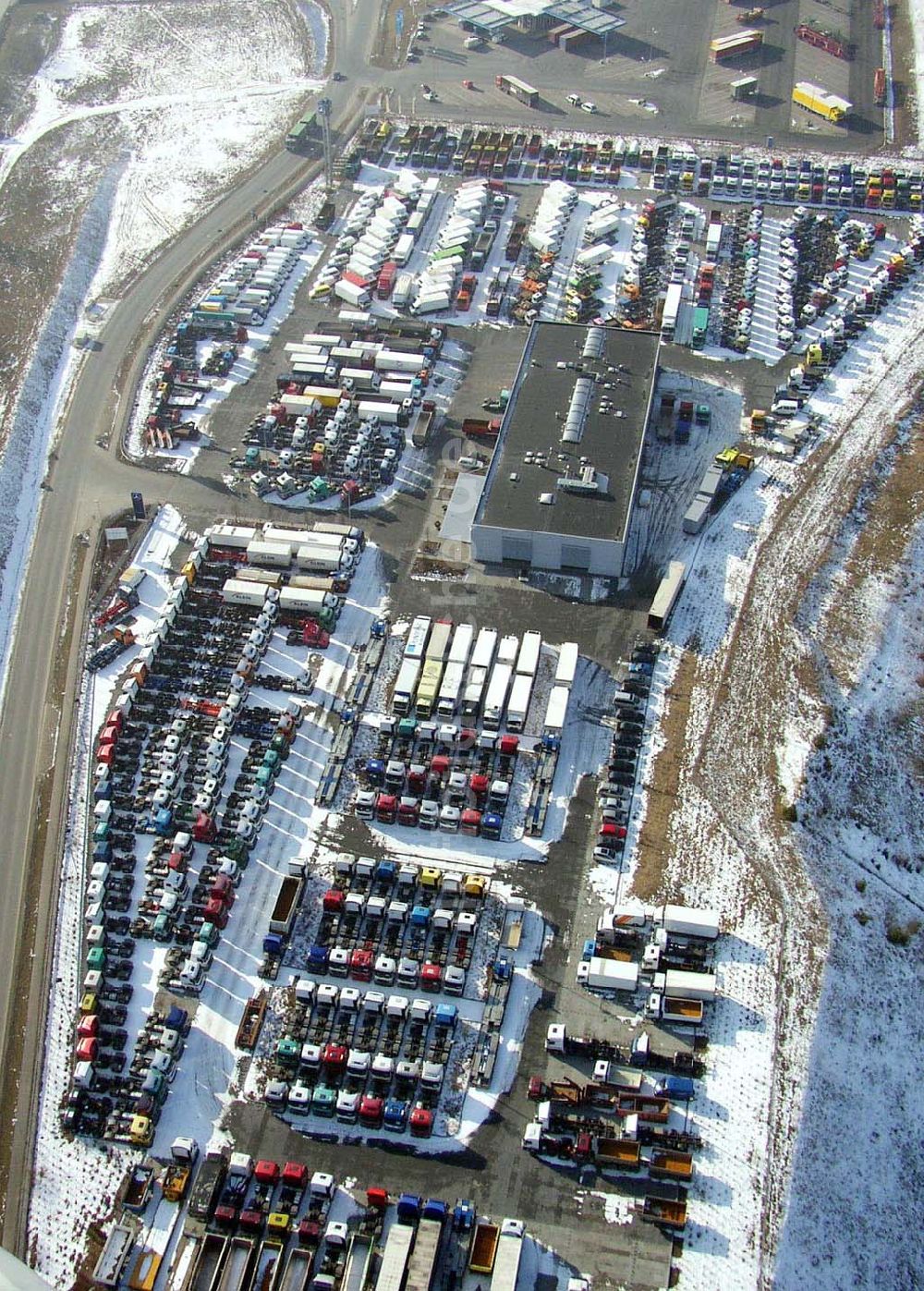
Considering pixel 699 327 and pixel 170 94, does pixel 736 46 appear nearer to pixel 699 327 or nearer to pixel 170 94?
pixel 699 327

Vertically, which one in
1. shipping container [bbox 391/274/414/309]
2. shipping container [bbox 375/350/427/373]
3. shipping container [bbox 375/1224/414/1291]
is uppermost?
shipping container [bbox 391/274/414/309]

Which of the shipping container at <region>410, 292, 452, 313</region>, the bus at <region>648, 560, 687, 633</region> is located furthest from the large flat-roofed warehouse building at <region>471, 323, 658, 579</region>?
the shipping container at <region>410, 292, 452, 313</region>

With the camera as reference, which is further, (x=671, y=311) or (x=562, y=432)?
(x=671, y=311)

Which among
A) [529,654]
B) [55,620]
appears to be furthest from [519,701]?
[55,620]

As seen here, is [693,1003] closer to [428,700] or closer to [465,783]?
[465,783]

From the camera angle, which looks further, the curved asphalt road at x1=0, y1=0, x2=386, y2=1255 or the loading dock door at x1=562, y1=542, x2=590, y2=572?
the loading dock door at x1=562, y1=542, x2=590, y2=572

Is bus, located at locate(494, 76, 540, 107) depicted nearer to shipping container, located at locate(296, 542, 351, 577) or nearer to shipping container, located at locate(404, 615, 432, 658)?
shipping container, located at locate(296, 542, 351, 577)
